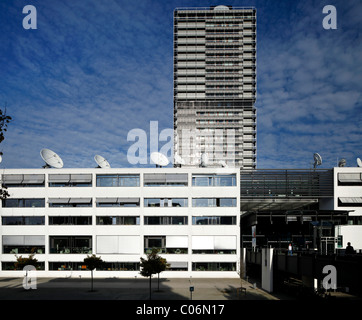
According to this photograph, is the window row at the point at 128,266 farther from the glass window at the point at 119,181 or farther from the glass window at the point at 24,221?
the glass window at the point at 119,181

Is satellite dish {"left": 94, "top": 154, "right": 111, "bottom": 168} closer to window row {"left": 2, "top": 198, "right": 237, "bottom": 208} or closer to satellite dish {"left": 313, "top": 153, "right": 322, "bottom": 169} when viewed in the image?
window row {"left": 2, "top": 198, "right": 237, "bottom": 208}

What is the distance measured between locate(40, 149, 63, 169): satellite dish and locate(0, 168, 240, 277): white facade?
3.44 ft

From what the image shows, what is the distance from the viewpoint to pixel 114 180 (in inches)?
1882

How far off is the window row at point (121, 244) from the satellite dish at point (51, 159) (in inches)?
397

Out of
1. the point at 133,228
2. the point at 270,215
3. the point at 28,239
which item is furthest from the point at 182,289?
the point at 28,239

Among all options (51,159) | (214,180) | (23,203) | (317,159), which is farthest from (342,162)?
(23,203)

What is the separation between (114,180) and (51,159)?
32.4 ft

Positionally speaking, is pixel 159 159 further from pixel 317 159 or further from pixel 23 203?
pixel 317 159

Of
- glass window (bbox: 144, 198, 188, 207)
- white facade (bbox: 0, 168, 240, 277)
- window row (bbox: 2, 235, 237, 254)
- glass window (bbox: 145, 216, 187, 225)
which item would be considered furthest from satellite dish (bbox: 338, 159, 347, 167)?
glass window (bbox: 145, 216, 187, 225)

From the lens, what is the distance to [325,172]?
167 feet

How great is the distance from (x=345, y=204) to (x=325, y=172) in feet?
17.5

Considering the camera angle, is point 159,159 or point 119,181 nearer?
point 119,181

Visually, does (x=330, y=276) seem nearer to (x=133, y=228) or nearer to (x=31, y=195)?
(x=133, y=228)
